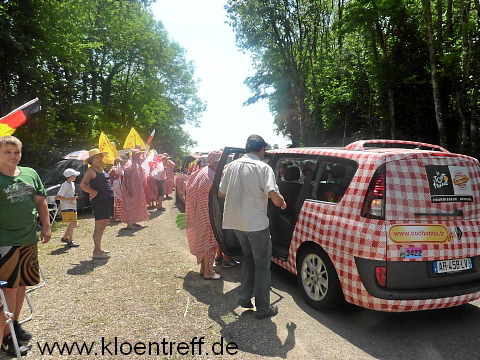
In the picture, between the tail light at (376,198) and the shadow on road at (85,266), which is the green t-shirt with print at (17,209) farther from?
the tail light at (376,198)

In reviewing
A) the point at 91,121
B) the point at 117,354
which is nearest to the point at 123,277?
the point at 117,354

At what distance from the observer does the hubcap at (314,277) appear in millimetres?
3961

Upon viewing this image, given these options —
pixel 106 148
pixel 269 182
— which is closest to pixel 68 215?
pixel 106 148

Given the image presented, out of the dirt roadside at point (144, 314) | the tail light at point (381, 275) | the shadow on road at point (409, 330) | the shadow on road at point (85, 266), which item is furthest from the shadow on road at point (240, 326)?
the shadow on road at point (85, 266)

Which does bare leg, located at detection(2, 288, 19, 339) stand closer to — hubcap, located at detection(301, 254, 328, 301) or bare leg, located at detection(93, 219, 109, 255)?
hubcap, located at detection(301, 254, 328, 301)

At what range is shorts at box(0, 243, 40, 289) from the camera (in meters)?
3.11

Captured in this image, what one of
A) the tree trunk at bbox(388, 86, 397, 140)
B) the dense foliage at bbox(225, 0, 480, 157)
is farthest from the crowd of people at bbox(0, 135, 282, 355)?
the tree trunk at bbox(388, 86, 397, 140)

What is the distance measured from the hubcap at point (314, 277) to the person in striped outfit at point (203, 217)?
1.41m

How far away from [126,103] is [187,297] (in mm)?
28103

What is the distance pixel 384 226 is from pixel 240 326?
1732 mm

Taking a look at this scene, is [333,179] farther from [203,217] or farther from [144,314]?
[144,314]

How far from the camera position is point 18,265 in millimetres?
3193

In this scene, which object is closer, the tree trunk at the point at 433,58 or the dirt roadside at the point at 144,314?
the dirt roadside at the point at 144,314

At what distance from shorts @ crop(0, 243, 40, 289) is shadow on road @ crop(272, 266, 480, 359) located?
2.77 metres
